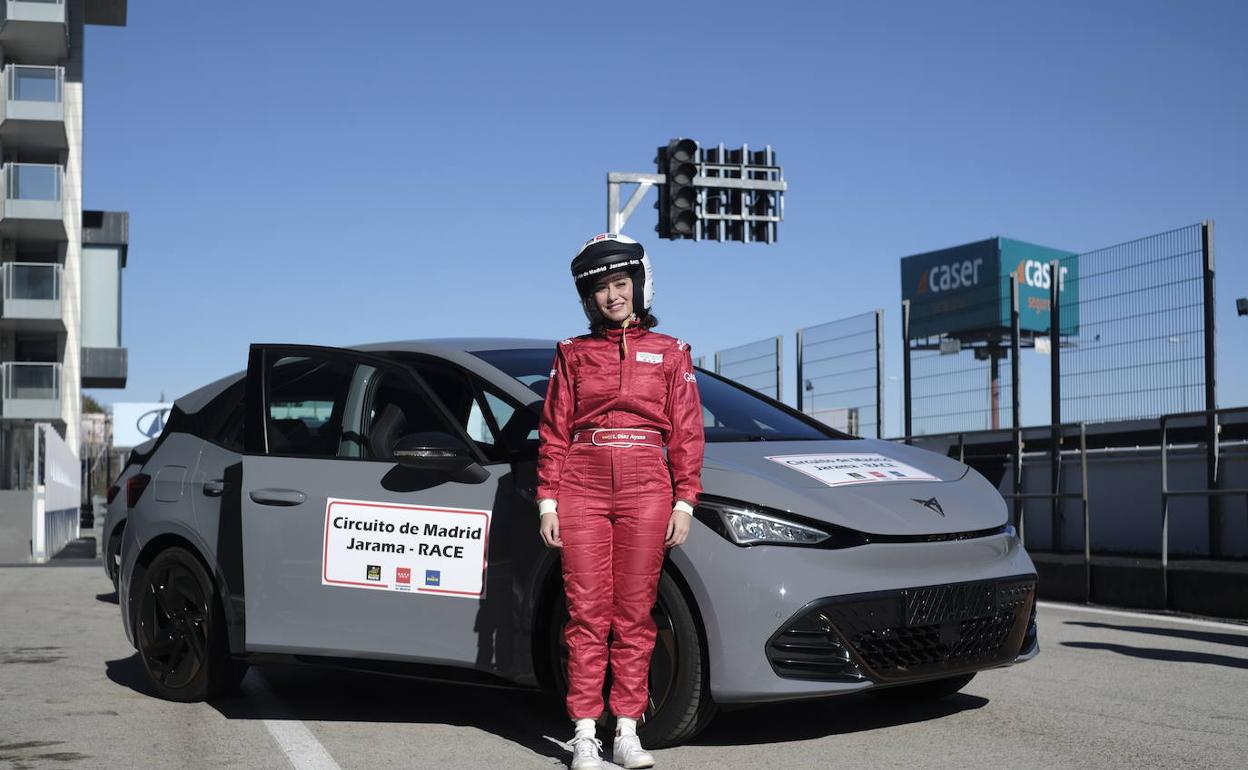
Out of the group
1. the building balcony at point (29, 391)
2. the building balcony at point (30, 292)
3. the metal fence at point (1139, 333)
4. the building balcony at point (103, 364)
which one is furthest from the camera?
the building balcony at point (103, 364)

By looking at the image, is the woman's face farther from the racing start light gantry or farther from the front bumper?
the racing start light gantry

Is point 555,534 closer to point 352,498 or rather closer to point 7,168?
point 352,498

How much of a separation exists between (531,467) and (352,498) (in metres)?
0.84

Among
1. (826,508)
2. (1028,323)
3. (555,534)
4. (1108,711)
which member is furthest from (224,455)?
(1028,323)

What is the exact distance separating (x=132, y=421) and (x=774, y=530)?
77.0 metres

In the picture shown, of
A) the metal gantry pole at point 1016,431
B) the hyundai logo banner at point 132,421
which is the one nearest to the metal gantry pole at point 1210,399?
the metal gantry pole at point 1016,431

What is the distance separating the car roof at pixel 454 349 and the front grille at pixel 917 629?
152 cm

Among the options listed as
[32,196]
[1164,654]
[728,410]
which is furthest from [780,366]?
[32,196]

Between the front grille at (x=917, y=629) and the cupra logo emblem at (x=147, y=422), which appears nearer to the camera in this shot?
the front grille at (x=917, y=629)

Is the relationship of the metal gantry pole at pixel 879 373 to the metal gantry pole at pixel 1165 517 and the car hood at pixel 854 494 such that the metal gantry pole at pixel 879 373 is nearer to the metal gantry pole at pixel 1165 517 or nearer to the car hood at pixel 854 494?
the metal gantry pole at pixel 1165 517

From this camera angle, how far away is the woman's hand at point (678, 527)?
4.78m

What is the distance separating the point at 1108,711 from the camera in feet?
19.1

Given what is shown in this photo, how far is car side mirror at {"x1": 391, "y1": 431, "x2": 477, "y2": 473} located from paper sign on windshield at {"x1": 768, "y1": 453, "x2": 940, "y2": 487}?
114 cm

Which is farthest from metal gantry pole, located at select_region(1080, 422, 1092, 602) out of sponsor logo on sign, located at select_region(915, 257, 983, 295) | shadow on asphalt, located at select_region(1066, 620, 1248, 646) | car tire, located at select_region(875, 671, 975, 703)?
sponsor logo on sign, located at select_region(915, 257, 983, 295)
